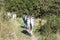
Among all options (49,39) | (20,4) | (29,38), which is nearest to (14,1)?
(20,4)

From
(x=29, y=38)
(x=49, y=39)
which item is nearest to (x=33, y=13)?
(x=29, y=38)

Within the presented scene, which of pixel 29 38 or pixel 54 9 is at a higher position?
pixel 29 38

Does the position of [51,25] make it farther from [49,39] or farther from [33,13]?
[49,39]

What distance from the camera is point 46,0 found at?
1608 centimetres

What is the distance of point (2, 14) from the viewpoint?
1412 cm

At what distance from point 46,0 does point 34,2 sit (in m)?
1.43

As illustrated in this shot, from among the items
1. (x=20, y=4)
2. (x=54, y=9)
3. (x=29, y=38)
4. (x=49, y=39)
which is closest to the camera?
(x=49, y=39)

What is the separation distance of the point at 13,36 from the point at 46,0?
6.23m

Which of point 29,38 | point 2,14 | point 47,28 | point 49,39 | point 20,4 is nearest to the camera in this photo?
point 49,39

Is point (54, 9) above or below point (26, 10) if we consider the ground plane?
below

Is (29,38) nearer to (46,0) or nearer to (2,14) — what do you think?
(2,14)

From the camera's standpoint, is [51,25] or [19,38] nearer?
[19,38]

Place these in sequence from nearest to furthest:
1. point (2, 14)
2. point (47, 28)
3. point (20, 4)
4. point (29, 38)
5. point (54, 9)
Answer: point (29, 38), point (47, 28), point (2, 14), point (20, 4), point (54, 9)

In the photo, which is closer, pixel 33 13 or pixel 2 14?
pixel 2 14
